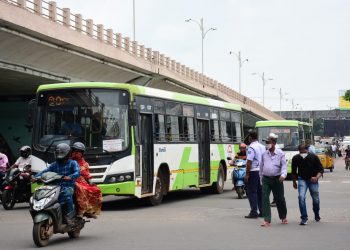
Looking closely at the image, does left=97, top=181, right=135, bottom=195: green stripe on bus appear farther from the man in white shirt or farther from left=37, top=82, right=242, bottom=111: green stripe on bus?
the man in white shirt

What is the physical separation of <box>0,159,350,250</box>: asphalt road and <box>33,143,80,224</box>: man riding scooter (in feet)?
1.76

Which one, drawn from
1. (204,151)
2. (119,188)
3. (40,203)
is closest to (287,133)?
(204,151)

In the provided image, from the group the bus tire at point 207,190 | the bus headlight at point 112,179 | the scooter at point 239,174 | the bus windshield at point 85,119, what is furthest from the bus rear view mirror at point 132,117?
the bus tire at point 207,190

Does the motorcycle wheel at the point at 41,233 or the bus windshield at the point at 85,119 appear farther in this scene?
A: the bus windshield at the point at 85,119

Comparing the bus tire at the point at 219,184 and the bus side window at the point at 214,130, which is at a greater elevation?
the bus side window at the point at 214,130

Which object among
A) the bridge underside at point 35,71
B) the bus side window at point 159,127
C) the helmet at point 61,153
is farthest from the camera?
the bridge underside at point 35,71

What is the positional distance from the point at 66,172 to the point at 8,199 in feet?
26.3

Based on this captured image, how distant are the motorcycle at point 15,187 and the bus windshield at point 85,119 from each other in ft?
6.46

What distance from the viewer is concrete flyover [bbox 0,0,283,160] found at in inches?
1092

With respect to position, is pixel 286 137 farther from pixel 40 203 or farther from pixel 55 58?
pixel 40 203

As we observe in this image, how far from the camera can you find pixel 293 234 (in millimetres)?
12609

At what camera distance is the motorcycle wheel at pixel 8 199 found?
61.5ft

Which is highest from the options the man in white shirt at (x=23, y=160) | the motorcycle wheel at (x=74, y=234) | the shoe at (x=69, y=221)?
the man in white shirt at (x=23, y=160)

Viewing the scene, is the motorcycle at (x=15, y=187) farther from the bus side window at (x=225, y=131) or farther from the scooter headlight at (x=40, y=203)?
the scooter headlight at (x=40, y=203)
